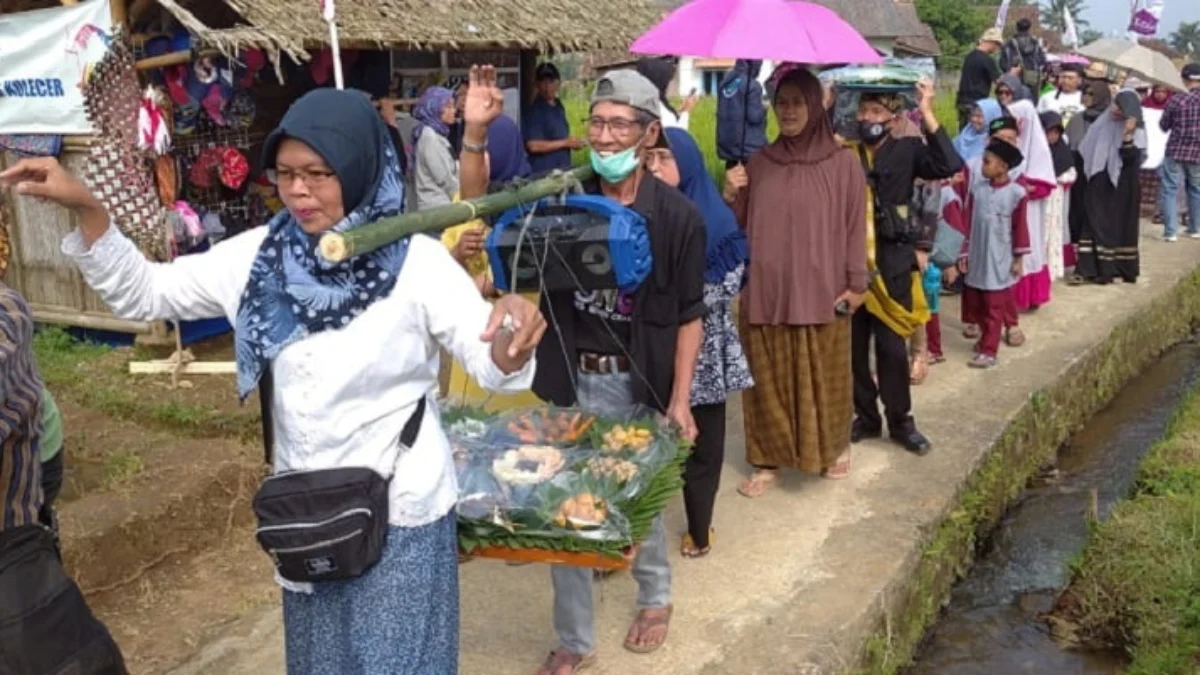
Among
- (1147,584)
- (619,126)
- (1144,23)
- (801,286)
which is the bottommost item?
(1147,584)

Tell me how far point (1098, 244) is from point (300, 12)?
606cm

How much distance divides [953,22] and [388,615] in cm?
4533

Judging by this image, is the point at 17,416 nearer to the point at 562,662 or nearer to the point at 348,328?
the point at 348,328

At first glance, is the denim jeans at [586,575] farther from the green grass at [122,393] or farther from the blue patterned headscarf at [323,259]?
the green grass at [122,393]

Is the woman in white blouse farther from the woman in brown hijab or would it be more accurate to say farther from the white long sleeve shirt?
the woman in brown hijab

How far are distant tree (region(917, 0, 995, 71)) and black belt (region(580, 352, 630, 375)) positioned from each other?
42529mm

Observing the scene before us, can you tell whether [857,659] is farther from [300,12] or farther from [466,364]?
[300,12]

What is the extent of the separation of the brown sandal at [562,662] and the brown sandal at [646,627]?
0.16 metres

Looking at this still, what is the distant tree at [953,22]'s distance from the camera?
43.2 metres

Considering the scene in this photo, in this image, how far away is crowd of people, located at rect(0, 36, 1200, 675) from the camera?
2184mm

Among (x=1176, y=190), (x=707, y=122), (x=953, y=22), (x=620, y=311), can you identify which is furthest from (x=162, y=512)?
(x=953, y=22)

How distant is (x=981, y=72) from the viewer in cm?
1018

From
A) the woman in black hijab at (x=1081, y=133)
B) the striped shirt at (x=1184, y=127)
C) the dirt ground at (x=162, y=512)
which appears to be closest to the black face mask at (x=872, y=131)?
the dirt ground at (x=162, y=512)

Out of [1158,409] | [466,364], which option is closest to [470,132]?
[466,364]
